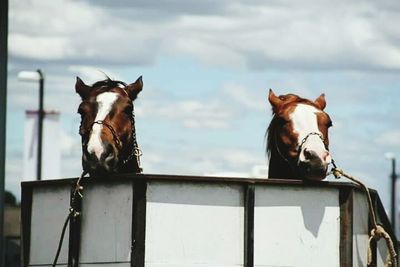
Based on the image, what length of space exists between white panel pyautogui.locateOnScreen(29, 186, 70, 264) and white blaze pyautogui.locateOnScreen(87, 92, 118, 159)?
1.39ft

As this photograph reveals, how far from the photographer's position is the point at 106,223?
1384 centimetres

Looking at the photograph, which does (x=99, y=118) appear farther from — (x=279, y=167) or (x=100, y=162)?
(x=279, y=167)

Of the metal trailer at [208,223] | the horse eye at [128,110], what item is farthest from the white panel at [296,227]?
the horse eye at [128,110]

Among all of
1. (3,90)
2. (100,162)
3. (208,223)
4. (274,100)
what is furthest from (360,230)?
(3,90)

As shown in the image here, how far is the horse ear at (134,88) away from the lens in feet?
52.0

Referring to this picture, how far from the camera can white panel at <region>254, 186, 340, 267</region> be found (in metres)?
14.0

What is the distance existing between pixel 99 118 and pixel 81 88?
959mm

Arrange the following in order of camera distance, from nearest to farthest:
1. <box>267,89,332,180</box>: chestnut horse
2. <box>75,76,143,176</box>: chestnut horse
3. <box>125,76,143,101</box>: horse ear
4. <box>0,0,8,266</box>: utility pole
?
1. <box>75,76,143,176</box>: chestnut horse
2. <box>267,89,332,180</box>: chestnut horse
3. <box>125,76,143,101</box>: horse ear
4. <box>0,0,8,266</box>: utility pole

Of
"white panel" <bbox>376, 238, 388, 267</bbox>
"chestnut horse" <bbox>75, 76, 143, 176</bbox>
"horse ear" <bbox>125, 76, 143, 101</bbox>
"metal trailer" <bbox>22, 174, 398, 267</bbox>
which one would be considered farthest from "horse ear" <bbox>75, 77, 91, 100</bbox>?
"white panel" <bbox>376, 238, 388, 267</bbox>

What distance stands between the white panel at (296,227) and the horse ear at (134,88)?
241 cm

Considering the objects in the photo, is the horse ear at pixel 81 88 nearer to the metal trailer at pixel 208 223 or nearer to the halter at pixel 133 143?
the halter at pixel 133 143

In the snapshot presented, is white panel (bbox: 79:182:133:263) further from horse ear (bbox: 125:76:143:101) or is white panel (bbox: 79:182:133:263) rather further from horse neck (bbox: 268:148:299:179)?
horse neck (bbox: 268:148:299:179)

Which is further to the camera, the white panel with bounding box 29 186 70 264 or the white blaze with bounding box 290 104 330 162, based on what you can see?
the white blaze with bounding box 290 104 330 162

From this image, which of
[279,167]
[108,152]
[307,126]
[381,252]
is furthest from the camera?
[279,167]
